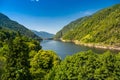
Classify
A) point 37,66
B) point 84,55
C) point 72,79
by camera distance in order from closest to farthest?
point 72,79 → point 84,55 → point 37,66

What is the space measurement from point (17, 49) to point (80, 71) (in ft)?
54.2

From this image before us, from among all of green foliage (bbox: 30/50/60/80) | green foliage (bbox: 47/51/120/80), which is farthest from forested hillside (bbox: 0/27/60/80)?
green foliage (bbox: 47/51/120/80)

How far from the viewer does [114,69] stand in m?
60.3

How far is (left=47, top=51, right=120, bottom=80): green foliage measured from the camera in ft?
194

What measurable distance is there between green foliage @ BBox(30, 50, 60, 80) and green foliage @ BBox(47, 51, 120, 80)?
12018 mm

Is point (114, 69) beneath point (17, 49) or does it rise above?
beneath

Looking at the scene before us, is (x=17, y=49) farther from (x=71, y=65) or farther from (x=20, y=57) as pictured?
(x=71, y=65)

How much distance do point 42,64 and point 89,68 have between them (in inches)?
973

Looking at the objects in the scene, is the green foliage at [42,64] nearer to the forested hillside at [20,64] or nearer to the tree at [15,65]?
the forested hillside at [20,64]

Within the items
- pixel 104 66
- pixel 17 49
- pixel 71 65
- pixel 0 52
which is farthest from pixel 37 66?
pixel 0 52

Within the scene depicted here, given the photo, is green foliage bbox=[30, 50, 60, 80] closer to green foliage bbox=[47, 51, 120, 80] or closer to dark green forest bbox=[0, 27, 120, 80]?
dark green forest bbox=[0, 27, 120, 80]

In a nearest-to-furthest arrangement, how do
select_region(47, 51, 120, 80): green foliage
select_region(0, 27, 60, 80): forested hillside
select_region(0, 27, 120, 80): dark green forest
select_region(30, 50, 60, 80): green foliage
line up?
select_region(47, 51, 120, 80): green foliage, select_region(0, 27, 120, 80): dark green forest, select_region(0, 27, 60, 80): forested hillside, select_region(30, 50, 60, 80): green foliage

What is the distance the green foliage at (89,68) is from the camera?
5903 cm

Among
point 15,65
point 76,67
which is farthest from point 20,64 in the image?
point 76,67
